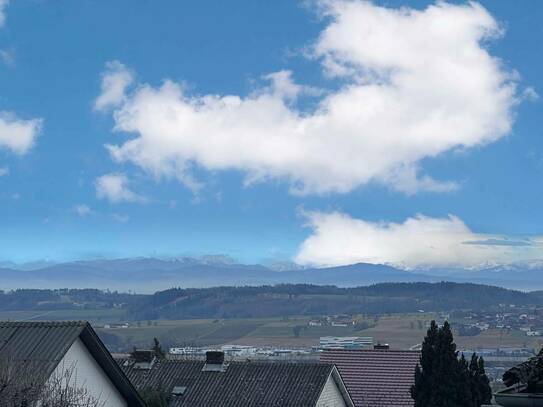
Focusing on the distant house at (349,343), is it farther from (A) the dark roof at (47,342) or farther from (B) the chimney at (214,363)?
(A) the dark roof at (47,342)

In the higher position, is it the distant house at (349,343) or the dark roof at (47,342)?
the distant house at (349,343)

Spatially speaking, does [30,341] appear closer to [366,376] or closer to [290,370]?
[290,370]

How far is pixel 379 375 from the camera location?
5053cm

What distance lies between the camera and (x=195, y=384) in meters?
41.8

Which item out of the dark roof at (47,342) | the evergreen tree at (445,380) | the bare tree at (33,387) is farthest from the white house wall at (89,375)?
the evergreen tree at (445,380)

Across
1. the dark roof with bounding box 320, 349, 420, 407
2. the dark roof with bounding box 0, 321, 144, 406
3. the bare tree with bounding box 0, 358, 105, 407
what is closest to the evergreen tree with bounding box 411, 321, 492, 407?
the dark roof with bounding box 320, 349, 420, 407

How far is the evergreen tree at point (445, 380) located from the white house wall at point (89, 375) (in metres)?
13.7

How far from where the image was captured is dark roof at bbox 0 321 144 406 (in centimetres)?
2389

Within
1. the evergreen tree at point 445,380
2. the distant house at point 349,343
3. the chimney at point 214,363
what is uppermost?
the distant house at point 349,343

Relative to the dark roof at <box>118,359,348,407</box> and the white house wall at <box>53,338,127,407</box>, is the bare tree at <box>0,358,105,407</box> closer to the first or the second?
the white house wall at <box>53,338,127,407</box>

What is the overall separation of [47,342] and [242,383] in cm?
1761

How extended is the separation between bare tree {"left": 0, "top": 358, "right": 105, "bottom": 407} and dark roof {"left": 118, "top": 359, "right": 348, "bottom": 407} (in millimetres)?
16632

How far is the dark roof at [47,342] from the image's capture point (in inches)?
941

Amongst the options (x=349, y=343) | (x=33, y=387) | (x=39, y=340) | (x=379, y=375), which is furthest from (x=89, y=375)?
(x=349, y=343)
